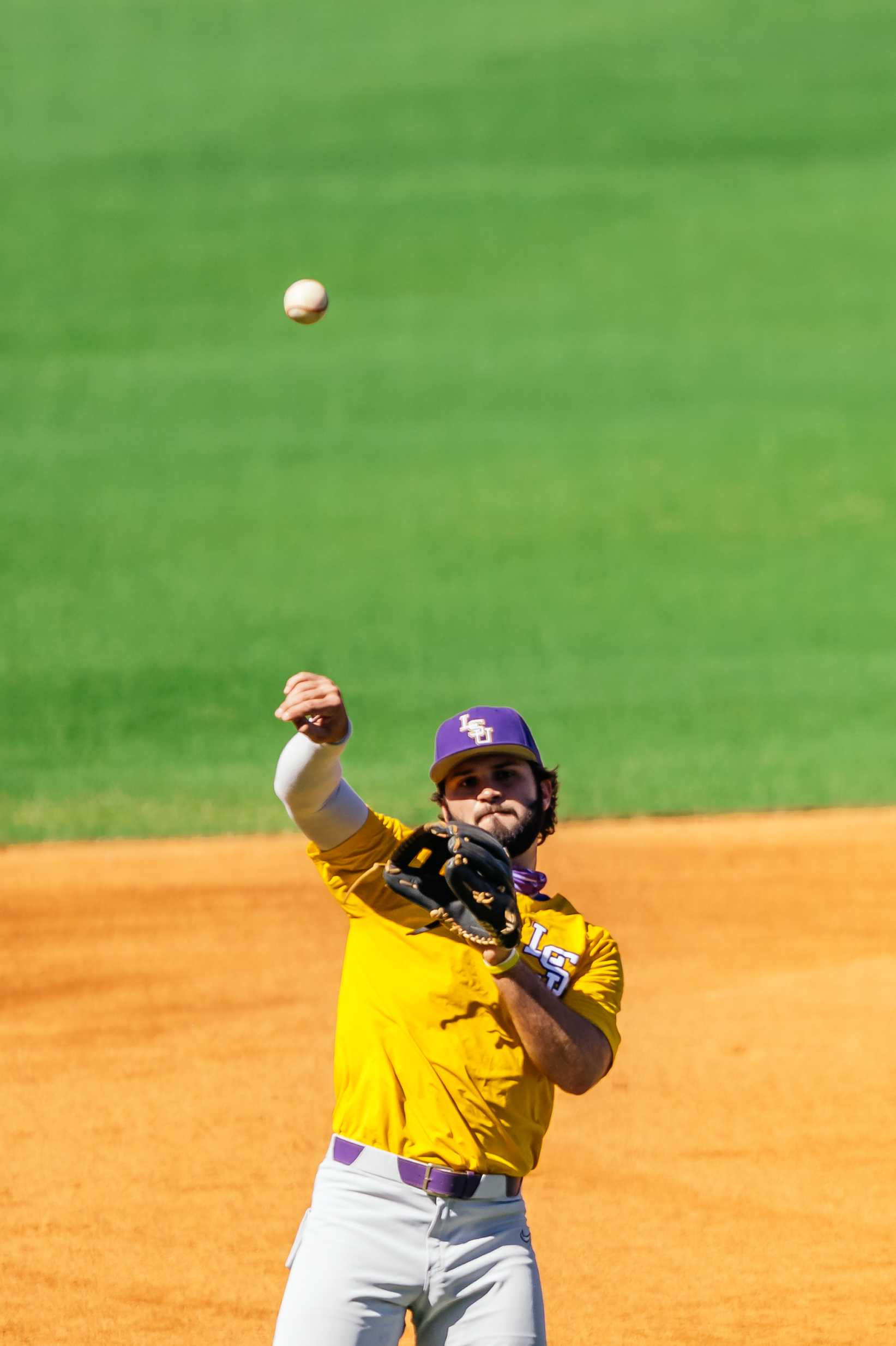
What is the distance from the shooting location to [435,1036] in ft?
12.5

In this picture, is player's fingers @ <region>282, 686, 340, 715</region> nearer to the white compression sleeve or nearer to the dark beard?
the white compression sleeve

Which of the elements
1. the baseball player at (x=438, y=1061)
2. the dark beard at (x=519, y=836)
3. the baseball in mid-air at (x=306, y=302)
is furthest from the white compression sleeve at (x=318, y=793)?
the baseball in mid-air at (x=306, y=302)

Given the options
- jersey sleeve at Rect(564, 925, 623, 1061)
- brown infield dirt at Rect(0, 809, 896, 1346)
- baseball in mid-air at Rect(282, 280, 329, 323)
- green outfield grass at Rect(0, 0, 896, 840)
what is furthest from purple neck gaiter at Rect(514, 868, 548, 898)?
green outfield grass at Rect(0, 0, 896, 840)

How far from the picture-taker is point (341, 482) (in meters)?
20.9

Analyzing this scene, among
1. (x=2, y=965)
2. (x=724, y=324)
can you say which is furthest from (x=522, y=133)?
→ (x=2, y=965)

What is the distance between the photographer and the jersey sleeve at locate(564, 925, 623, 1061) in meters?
3.92

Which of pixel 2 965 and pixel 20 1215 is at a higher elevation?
pixel 2 965

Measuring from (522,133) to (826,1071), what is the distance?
24253mm

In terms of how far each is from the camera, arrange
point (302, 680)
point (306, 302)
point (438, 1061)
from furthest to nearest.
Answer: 1. point (306, 302)
2. point (302, 680)
3. point (438, 1061)

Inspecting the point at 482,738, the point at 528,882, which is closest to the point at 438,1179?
the point at 528,882

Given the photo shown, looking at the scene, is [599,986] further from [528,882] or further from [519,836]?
[519,836]

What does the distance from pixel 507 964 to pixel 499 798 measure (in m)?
0.52

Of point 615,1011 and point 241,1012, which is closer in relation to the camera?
point 615,1011

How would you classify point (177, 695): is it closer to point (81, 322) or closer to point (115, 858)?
point (115, 858)
